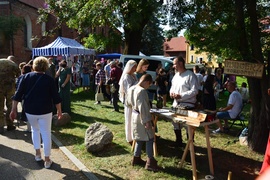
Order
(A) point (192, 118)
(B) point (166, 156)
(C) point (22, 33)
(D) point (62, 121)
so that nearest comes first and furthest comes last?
(A) point (192, 118) < (B) point (166, 156) < (D) point (62, 121) < (C) point (22, 33)

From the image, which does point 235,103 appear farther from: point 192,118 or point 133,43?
point 133,43

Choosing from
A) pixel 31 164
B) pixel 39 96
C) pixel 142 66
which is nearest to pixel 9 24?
pixel 142 66

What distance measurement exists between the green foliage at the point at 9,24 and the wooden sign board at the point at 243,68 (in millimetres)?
23467

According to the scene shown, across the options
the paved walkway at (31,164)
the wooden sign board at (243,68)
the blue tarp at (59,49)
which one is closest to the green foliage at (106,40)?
the blue tarp at (59,49)

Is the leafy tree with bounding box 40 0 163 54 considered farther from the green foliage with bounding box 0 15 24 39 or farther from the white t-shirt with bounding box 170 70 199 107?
the green foliage with bounding box 0 15 24 39

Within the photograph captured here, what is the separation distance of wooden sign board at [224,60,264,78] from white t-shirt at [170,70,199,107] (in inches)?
26.4

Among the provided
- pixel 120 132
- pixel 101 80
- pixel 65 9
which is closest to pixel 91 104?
pixel 101 80

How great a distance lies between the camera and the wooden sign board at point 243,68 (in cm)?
531

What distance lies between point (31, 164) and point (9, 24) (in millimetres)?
22559

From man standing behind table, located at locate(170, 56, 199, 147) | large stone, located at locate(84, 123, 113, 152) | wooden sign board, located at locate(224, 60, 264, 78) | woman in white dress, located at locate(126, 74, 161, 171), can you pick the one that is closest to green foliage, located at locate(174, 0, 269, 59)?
wooden sign board, located at locate(224, 60, 264, 78)

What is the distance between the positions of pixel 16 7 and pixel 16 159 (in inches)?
1071

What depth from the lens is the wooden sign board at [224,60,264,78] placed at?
5312 millimetres

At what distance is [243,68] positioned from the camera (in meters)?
5.34

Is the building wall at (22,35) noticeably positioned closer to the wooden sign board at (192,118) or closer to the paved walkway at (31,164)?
the paved walkway at (31,164)
